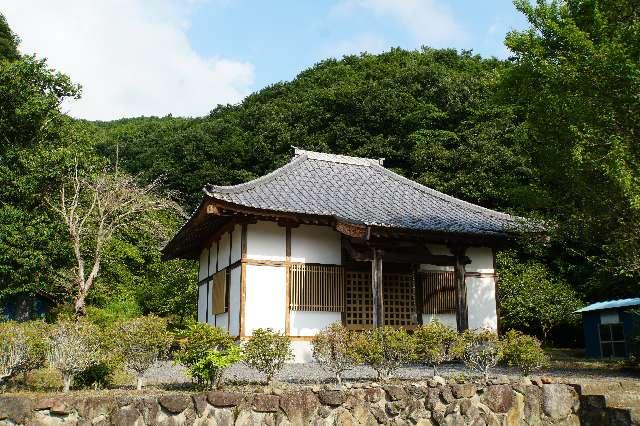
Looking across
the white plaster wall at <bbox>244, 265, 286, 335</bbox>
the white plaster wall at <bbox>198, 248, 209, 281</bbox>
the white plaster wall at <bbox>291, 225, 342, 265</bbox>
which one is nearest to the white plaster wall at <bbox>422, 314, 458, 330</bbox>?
the white plaster wall at <bbox>291, 225, 342, 265</bbox>

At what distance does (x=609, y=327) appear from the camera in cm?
1955

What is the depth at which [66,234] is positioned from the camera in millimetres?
20234

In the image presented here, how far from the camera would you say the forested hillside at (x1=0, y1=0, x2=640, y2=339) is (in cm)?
1080

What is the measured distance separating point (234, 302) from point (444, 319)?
5.38 m

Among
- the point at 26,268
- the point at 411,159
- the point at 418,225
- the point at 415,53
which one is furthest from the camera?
the point at 415,53

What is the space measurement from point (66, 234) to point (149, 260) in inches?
295

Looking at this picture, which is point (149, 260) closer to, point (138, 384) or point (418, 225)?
point (418, 225)

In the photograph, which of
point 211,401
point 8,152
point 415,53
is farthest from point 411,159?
point 211,401

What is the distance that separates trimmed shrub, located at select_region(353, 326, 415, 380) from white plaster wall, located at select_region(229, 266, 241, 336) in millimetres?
5240

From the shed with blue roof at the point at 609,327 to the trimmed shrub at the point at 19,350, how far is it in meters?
16.6

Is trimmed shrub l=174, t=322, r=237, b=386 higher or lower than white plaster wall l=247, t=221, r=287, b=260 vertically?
lower

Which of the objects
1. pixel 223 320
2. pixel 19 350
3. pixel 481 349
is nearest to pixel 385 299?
pixel 223 320

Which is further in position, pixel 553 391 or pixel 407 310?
pixel 407 310

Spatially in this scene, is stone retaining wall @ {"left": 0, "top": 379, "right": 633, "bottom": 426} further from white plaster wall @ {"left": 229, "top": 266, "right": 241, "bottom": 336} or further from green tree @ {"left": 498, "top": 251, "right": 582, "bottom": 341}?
green tree @ {"left": 498, "top": 251, "right": 582, "bottom": 341}
